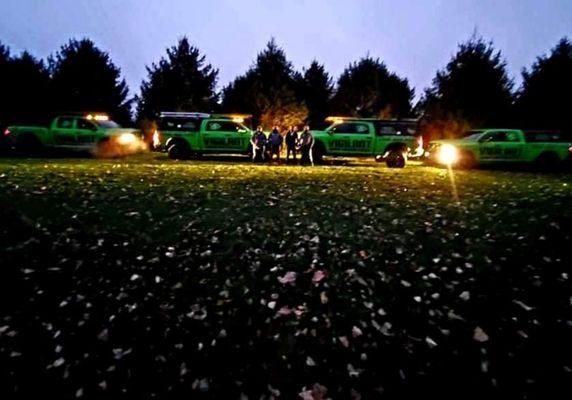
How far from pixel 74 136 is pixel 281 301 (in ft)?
62.5

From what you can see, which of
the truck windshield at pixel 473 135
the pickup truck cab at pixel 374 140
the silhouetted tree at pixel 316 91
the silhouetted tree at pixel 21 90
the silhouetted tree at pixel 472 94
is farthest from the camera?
the silhouetted tree at pixel 316 91

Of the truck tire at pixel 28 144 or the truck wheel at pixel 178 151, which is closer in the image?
the truck tire at pixel 28 144

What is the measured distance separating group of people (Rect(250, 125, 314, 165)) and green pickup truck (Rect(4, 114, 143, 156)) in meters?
6.50

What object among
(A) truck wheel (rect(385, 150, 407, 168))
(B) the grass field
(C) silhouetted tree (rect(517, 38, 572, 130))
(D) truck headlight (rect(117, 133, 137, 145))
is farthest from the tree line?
(B) the grass field

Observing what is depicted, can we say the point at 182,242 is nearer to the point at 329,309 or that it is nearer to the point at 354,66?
the point at 329,309

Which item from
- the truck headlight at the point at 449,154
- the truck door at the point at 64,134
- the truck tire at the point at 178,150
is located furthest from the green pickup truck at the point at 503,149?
the truck door at the point at 64,134

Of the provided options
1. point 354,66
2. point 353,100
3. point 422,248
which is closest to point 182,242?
point 422,248

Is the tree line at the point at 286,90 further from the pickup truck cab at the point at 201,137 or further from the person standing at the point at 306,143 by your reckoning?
the person standing at the point at 306,143

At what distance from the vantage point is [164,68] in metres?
38.2

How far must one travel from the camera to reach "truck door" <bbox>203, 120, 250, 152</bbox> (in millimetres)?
20250

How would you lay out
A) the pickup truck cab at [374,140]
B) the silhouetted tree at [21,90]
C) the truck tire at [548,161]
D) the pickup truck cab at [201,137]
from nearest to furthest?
the truck tire at [548,161] → the pickup truck cab at [374,140] → the pickup truck cab at [201,137] → the silhouetted tree at [21,90]

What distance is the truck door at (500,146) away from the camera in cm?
1823

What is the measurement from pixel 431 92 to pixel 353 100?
32.3 ft

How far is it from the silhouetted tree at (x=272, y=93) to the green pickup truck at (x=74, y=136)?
1336 cm
